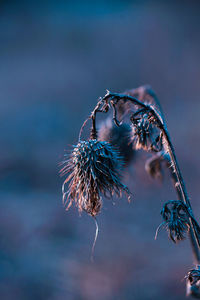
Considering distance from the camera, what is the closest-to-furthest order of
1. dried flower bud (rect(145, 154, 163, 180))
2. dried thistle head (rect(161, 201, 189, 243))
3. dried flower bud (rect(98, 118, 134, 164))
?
dried thistle head (rect(161, 201, 189, 243)) < dried flower bud (rect(98, 118, 134, 164)) < dried flower bud (rect(145, 154, 163, 180))

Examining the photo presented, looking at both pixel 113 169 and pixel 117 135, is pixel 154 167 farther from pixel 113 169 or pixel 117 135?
pixel 113 169

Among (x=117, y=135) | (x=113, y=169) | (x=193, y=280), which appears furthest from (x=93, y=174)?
(x=193, y=280)

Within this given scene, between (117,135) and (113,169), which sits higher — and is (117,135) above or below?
above

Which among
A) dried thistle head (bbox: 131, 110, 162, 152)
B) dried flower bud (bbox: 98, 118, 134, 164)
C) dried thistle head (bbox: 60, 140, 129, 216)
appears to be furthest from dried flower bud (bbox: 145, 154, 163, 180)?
dried thistle head (bbox: 60, 140, 129, 216)

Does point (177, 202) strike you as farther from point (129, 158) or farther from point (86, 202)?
point (129, 158)

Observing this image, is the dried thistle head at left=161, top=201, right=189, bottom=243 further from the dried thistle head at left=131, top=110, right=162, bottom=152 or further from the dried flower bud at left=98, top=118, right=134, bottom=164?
the dried flower bud at left=98, top=118, right=134, bottom=164

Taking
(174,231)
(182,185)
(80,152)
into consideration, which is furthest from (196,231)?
(80,152)
